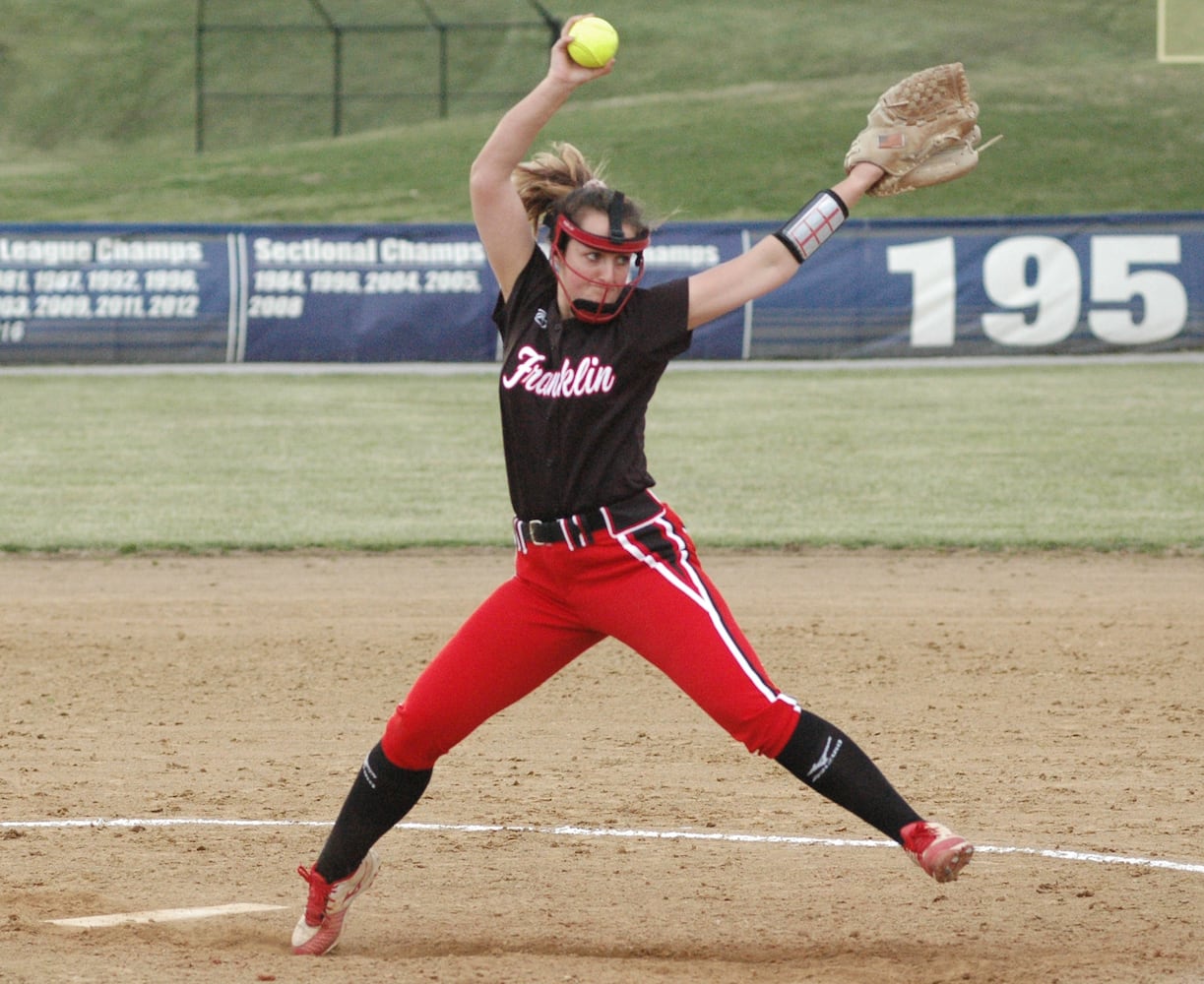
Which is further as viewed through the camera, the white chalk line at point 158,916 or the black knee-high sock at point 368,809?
the white chalk line at point 158,916

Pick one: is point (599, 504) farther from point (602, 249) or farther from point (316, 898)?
point (316, 898)

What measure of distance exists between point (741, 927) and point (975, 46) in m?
51.3

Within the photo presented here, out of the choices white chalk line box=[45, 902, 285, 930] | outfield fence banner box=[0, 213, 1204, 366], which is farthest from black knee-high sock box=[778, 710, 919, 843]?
outfield fence banner box=[0, 213, 1204, 366]

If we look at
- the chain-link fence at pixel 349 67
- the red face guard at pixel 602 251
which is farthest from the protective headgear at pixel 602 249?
the chain-link fence at pixel 349 67

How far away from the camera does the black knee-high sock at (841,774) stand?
456 cm

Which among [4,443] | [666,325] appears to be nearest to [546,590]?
[666,325]

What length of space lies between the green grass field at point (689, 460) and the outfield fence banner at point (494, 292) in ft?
3.71

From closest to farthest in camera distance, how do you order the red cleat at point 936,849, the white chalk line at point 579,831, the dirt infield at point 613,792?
the red cleat at point 936,849 → the dirt infield at point 613,792 → the white chalk line at point 579,831

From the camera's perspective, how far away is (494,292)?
22.7m

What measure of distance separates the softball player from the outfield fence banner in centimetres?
1733

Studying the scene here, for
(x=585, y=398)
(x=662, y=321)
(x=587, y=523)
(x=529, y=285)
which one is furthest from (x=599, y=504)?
(x=529, y=285)

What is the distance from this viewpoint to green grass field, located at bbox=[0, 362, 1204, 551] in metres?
12.5

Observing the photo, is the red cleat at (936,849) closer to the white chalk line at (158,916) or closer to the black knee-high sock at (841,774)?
the black knee-high sock at (841,774)

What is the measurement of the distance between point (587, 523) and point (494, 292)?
60.3 feet
